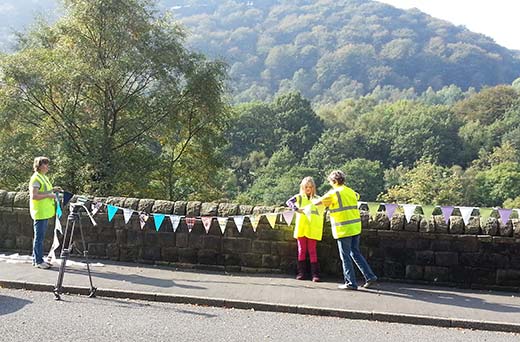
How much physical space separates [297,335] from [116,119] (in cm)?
1318

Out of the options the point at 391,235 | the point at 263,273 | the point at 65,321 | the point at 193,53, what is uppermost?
the point at 193,53

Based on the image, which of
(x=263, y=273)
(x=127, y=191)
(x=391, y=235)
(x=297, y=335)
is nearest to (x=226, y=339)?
(x=297, y=335)

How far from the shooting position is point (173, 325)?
19.2 feet

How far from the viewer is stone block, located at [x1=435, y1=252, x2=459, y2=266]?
25.5ft

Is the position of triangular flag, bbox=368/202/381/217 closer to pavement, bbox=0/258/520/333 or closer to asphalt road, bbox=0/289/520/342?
pavement, bbox=0/258/520/333

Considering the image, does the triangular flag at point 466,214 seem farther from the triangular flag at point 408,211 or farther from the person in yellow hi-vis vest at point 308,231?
the person in yellow hi-vis vest at point 308,231

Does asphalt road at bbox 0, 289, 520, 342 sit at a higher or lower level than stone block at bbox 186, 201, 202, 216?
lower

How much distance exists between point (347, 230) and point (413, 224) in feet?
3.73

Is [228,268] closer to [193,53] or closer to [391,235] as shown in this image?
[391,235]

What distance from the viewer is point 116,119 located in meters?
17.4

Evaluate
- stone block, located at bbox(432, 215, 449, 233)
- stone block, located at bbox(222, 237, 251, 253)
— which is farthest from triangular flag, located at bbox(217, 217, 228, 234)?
stone block, located at bbox(432, 215, 449, 233)

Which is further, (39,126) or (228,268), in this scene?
(39,126)

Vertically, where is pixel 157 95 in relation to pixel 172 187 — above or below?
above

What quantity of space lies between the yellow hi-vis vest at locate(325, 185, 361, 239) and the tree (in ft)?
33.3
